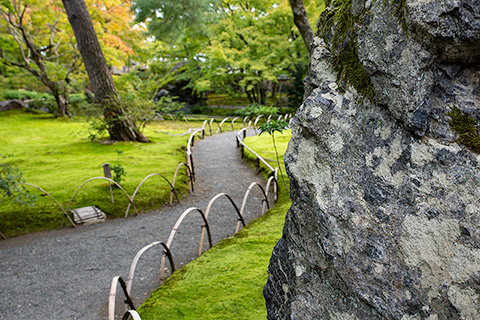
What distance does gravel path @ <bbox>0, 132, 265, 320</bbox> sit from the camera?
3461mm

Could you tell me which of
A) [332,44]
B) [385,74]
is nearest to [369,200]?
[385,74]

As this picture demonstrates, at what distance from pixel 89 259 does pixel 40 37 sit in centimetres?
1357

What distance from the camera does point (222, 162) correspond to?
30.7 ft

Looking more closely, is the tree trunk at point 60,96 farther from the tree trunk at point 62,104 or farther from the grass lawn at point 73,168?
the grass lawn at point 73,168

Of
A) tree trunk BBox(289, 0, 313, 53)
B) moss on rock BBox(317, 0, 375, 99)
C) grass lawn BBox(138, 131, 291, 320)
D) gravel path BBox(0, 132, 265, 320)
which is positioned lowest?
gravel path BBox(0, 132, 265, 320)

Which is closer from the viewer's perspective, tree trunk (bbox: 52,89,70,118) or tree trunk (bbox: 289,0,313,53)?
tree trunk (bbox: 289,0,313,53)

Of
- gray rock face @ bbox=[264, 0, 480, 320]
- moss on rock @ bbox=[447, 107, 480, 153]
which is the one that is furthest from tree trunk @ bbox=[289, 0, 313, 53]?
moss on rock @ bbox=[447, 107, 480, 153]

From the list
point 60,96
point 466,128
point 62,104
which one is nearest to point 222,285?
point 466,128

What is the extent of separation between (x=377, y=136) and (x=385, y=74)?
0.81 feet

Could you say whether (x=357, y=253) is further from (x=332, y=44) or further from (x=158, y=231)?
(x=158, y=231)

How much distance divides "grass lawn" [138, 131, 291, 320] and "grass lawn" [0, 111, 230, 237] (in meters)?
2.76

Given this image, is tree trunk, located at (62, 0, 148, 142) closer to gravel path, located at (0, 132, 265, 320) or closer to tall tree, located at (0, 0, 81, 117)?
tall tree, located at (0, 0, 81, 117)

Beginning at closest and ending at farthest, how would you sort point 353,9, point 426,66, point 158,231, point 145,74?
point 426,66 → point 353,9 → point 158,231 → point 145,74

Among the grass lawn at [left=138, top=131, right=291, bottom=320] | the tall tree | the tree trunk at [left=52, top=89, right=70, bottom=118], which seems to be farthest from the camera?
the tree trunk at [left=52, top=89, right=70, bottom=118]
